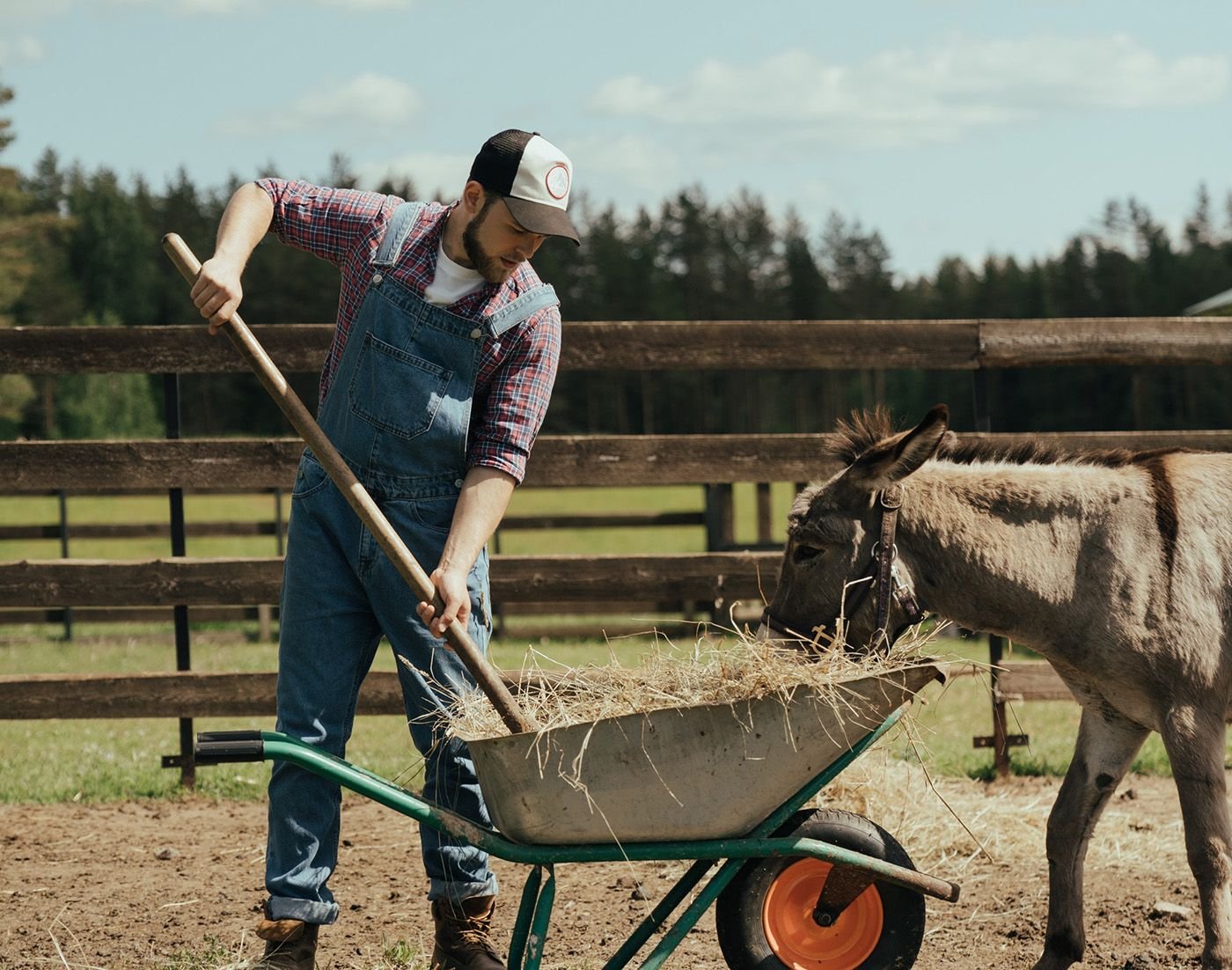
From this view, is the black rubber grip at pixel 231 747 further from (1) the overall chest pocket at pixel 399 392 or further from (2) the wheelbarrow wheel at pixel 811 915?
(2) the wheelbarrow wheel at pixel 811 915

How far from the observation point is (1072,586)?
12.1 ft

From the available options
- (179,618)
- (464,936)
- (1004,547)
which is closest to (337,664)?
(464,936)

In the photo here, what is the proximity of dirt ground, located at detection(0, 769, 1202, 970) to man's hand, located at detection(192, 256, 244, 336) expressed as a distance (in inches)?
73.0

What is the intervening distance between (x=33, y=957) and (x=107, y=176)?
90.7 m

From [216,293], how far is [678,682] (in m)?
1.42

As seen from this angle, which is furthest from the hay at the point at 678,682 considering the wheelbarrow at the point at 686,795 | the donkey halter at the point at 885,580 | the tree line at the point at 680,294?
the tree line at the point at 680,294

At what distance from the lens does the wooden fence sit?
6066 mm

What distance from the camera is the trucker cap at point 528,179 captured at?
3.16 metres

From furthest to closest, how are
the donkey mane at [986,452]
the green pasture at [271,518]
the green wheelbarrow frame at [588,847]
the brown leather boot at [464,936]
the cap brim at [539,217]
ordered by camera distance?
the green pasture at [271,518]
the donkey mane at [986,452]
the brown leather boot at [464,936]
the cap brim at [539,217]
the green wheelbarrow frame at [588,847]

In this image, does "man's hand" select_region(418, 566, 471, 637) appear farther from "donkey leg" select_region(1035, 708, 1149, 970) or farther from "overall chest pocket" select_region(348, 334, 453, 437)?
"donkey leg" select_region(1035, 708, 1149, 970)

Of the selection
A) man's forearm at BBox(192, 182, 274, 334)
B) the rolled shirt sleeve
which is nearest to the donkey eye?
the rolled shirt sleeve

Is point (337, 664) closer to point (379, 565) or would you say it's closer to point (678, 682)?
point (379, 565)

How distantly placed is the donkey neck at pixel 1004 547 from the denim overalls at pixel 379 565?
1.27 meters

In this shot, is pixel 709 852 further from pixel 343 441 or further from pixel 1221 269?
pixel 1221 269
